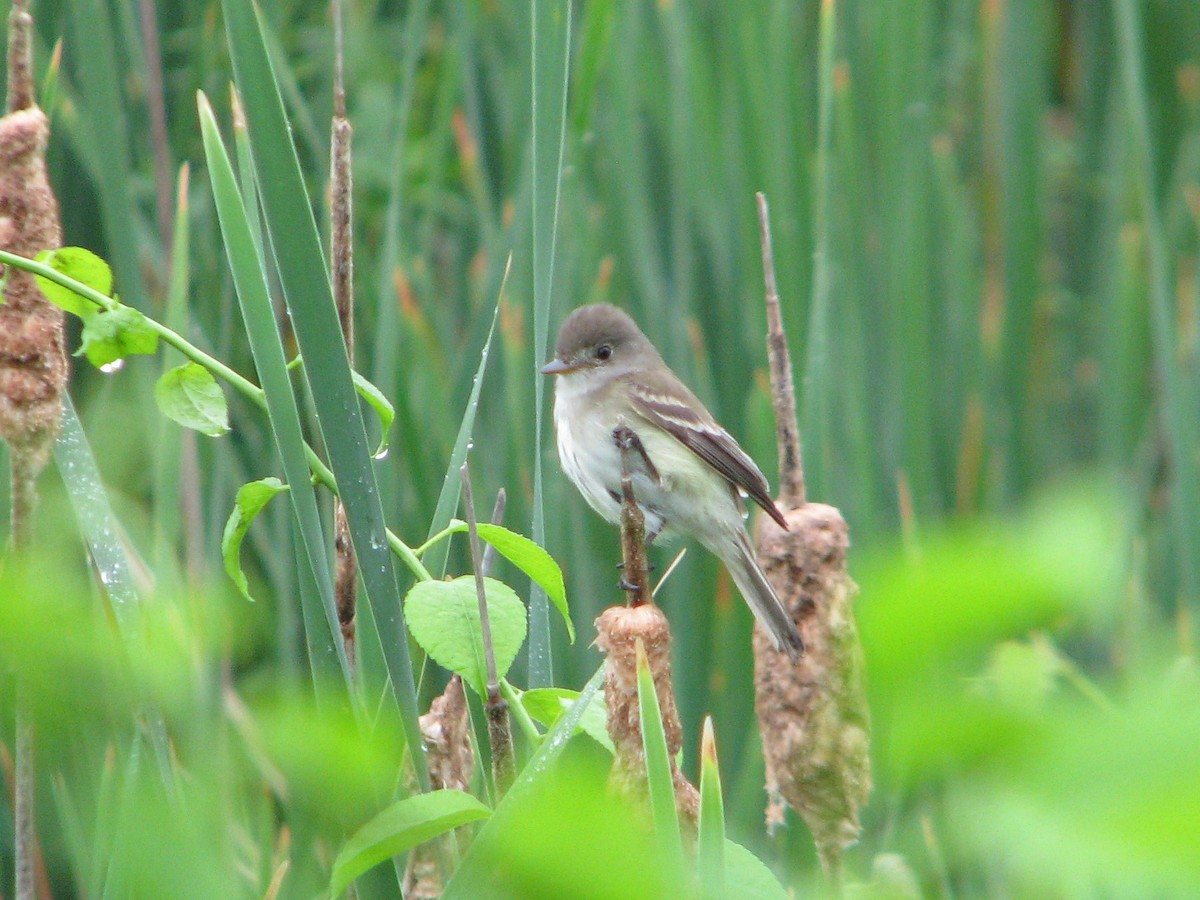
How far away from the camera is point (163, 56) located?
2.61m

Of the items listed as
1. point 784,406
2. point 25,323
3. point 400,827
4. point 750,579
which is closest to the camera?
point 400,827

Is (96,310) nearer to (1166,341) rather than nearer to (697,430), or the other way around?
(697,430)

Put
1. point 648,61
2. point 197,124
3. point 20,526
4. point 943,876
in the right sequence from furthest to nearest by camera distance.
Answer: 1. point 648,61
2. point 197,124
3. point 943,876
4. point 20,526

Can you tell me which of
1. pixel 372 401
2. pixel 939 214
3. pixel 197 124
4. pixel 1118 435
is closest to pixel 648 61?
pixel 939 214

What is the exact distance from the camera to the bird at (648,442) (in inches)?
104

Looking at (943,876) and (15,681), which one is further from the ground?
(943,876)

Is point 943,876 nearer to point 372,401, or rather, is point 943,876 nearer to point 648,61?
point 372,401

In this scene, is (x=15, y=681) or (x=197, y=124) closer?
(x=15, y=681)

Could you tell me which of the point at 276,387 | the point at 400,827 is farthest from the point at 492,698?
the point at 276,387

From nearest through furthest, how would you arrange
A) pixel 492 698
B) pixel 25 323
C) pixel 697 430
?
pixel 492 698
pixel 25 323
pixel 697 430

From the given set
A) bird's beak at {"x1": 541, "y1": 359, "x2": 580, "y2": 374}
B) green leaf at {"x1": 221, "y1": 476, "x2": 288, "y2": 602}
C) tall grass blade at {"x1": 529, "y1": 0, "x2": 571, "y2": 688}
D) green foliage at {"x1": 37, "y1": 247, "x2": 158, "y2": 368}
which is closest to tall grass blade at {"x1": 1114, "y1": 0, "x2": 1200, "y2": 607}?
bird's beak at {"x1": 541, "y1": 359, "x2": 580, "y2": 374}

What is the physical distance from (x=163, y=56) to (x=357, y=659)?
1.75 m

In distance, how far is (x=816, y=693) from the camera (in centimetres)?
127

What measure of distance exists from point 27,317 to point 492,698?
19.9 inches
